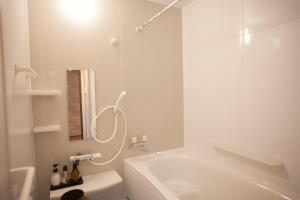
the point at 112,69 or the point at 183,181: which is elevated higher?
the point at 112,69

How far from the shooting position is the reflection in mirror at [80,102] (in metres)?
1.53

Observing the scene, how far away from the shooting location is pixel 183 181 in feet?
6.23

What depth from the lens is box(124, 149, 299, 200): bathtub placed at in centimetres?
126

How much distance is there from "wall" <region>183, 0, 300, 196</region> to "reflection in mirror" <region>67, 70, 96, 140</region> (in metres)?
1.13

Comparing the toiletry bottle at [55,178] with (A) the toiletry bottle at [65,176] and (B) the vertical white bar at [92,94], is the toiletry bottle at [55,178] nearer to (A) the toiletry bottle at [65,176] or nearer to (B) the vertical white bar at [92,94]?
(A) the toiletry bottle at [65,176]

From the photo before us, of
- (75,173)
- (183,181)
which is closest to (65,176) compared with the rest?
(75,173)

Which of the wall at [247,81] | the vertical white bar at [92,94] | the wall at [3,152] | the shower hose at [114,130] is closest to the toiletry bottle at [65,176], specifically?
the shower hose at [114,130]

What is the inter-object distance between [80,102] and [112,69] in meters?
0.44

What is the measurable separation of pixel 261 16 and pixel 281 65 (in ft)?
1.36

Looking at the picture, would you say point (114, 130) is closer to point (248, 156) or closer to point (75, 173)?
point (75, 173)

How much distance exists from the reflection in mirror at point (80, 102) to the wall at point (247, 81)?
1.13 metres

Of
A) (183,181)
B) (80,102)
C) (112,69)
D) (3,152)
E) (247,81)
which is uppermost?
(112,69)

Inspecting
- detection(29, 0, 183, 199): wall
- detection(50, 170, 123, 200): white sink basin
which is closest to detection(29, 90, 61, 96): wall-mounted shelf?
detection(29, 0, 183, 199): wall

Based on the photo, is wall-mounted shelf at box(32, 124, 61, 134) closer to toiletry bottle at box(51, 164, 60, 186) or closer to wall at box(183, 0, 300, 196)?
toiletry bottle at box(51, 164, 60, 186)
